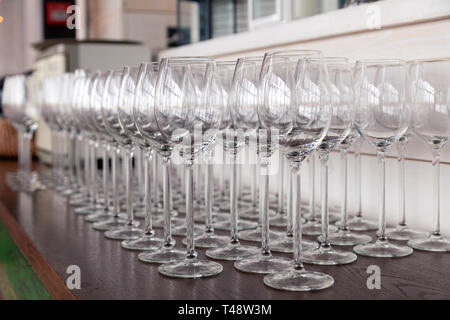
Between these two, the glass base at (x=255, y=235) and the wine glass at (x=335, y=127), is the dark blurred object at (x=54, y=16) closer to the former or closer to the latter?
the glass base at (x=255, y=235)

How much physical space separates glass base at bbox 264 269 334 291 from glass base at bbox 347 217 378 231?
31 cm

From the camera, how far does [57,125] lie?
159 centimetres

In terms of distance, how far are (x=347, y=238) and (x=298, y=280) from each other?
0.24 meters

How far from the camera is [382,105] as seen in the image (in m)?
0.82

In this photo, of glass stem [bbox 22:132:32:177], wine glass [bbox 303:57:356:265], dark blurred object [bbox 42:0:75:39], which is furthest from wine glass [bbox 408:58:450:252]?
dark blurred object [bbox 42:0:75:39]

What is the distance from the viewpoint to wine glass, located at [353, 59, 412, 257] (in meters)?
0.82

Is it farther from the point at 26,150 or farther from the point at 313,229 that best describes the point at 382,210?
the point at 26,150

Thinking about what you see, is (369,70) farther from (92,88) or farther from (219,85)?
(92,88)

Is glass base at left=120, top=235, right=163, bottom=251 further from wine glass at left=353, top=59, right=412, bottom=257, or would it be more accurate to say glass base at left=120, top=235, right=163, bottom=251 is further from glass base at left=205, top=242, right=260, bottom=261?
wine glass at left=353, top=59, right=412, bottom=257

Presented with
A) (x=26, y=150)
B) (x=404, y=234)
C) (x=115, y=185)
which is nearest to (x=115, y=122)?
(x=115, y=185)

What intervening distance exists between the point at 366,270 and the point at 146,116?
30 cm

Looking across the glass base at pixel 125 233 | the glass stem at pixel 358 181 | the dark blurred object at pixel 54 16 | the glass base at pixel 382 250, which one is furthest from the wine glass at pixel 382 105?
the dark blurred object at pixel 54 16

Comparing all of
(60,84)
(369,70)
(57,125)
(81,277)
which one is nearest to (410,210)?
(369,70)

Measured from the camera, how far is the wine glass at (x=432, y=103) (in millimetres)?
805
